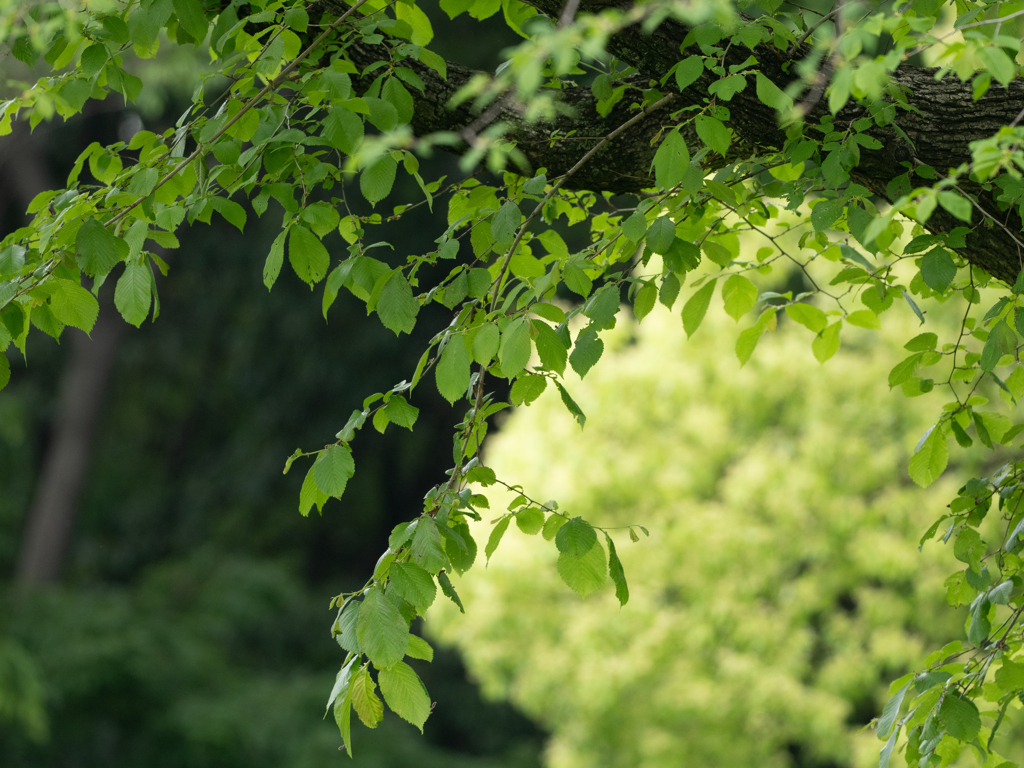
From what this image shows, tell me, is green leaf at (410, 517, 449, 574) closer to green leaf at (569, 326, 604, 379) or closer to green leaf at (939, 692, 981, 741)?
green leaf at (569, 326, 604, 379)

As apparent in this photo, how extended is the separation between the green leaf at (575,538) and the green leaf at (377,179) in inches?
18.9

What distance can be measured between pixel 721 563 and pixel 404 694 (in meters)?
4.14

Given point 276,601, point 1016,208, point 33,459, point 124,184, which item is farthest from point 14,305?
point 33,459

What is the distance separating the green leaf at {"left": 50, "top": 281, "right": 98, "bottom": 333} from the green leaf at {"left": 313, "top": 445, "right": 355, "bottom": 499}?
0.30 meters

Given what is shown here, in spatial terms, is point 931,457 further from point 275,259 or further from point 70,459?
point 70,459

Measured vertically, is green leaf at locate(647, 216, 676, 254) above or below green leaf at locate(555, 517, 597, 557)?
above

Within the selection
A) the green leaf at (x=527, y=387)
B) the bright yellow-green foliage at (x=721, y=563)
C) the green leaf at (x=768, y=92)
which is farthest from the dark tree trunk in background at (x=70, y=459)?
the green leaf at (x=768, y=92)

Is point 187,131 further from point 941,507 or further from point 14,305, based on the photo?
point 941,507

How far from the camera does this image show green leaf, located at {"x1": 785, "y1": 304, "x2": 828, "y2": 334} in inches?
62.7

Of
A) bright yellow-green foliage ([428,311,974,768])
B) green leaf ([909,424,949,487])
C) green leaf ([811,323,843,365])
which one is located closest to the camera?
green leaf ([909,424,949,487])

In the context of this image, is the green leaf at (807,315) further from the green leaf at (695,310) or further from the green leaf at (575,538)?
the green leaf at (575,538)

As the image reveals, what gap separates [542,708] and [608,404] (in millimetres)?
1774

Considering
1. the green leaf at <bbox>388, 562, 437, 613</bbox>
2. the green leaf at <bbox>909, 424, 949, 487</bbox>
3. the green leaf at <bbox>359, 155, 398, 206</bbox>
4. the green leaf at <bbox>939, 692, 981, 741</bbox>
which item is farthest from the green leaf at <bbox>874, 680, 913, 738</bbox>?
the green leaf at <bbox>359, 155, 398, 206</bbox>

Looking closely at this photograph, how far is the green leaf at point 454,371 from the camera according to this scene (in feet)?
3.95
